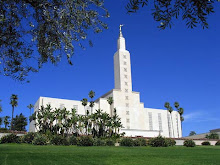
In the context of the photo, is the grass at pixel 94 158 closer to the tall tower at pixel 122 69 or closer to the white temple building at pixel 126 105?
the white temple building at pixel 126 105

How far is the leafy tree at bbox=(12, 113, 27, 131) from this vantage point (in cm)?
10159

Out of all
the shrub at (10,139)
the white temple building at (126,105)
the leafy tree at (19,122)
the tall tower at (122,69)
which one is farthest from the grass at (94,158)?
the leafy tree at (19,122)

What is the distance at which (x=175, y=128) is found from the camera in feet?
325

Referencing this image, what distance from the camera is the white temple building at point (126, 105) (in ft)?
270

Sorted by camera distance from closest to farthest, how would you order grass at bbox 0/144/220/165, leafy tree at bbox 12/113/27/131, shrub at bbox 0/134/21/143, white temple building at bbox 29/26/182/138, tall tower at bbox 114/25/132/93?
grass at bbox 0/144/220/165
shrub at bbox 0/134/21/143
white temple building at bbox 29/26/182/138
tall tower at bbox 114/25/132/93
leafy tree at bbox 12/113/27/131

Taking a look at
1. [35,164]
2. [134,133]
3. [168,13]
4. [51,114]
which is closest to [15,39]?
[168,13]

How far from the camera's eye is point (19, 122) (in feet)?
339

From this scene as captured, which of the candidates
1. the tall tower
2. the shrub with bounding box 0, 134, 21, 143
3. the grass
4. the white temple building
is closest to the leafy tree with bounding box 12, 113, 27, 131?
the white temple building

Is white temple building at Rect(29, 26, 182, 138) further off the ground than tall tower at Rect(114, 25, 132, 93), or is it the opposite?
tall tower at Rect(114, 25, 132, 93)

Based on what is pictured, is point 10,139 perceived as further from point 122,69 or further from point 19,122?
point 19,122

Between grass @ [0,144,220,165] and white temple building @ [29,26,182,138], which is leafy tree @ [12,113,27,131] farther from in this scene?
grass @ [0,144,220,165]

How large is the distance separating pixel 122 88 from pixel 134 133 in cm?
1658

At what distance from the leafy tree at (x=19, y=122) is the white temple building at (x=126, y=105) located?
67.5 ft

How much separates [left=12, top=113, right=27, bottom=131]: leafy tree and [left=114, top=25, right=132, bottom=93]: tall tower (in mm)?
43222
